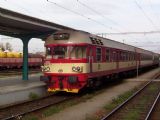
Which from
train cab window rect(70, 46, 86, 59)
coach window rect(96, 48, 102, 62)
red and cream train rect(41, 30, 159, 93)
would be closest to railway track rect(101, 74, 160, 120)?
red and cream train rect(41, 30, 159, 93)

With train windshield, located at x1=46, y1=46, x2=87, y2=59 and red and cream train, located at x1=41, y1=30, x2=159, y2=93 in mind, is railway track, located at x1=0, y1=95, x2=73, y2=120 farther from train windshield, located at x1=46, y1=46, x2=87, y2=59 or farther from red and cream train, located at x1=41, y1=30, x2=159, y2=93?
train windshield, located at x1=46, y1=46, x2=87, y2=59

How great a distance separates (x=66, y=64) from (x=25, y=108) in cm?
359

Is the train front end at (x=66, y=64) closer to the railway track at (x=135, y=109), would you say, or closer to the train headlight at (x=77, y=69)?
the train headlight at (x=77, y=69)

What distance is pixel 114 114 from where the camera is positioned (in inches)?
470

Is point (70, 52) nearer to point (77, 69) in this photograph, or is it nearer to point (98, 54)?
point (77, 69)

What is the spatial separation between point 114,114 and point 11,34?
11238 millimetres

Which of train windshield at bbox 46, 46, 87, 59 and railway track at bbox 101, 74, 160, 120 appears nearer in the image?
railway track at bbox 101, 74, 160, 120

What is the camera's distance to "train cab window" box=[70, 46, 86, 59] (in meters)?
16.3

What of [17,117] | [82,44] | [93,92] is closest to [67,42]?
[82,44]

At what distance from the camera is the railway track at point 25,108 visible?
38.2 feet

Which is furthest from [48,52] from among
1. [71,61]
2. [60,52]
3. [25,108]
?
[25,108]

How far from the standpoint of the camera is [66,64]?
1630 cm

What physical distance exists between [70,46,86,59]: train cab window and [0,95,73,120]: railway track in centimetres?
199

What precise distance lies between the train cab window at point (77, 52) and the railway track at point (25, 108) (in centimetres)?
199
